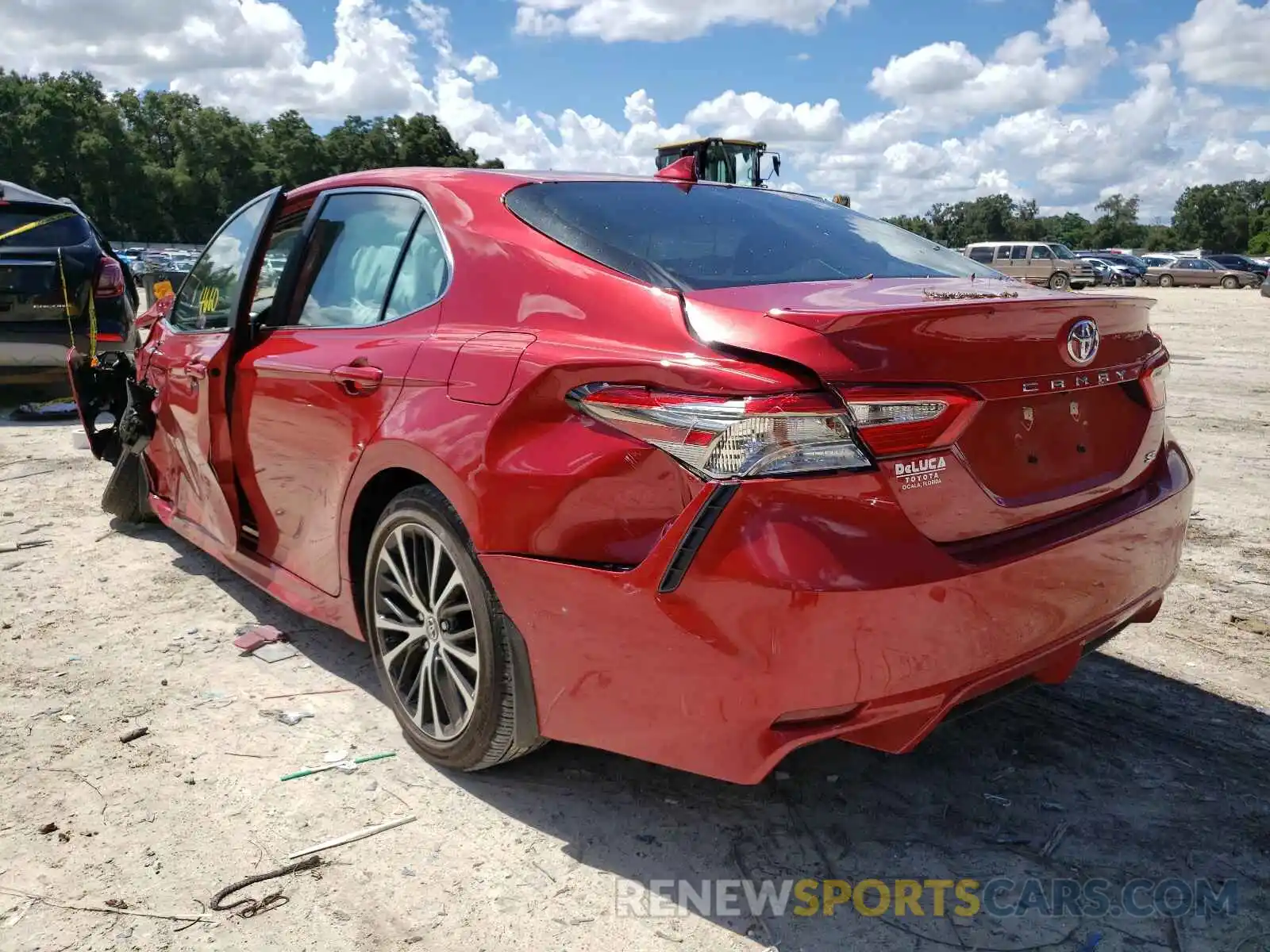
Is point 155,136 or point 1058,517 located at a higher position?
point 155,136

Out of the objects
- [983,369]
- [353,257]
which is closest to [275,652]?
[353,257]

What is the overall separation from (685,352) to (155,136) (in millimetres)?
117202

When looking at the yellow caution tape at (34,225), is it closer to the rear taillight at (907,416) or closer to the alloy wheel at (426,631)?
the alloy wheel at (426,631)

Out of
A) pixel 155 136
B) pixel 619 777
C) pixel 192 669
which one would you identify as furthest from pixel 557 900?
pixel 155 136

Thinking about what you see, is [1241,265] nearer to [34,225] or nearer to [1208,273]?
[1208,273]

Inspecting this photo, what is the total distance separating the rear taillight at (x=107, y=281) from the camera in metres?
8.19

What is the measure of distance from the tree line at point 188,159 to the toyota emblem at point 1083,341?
79.9 m

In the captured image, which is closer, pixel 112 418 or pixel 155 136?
pixel 112 418

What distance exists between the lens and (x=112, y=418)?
5711 millimetres

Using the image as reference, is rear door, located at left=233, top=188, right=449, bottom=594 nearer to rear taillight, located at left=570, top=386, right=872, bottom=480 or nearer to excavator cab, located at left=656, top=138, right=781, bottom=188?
rear taillight, located at left=570, top=386, right=872, bottom=480

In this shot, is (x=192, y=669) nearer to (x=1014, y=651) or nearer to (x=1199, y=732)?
(x=1014, y=651)

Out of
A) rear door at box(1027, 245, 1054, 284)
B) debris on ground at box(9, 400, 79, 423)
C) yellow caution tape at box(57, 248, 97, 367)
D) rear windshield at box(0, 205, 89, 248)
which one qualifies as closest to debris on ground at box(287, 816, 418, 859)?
yellow caution tape at box(57, 248, 97, 367)

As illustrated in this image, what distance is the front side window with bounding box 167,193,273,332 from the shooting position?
404cm

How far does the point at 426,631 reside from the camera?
2.92 m
